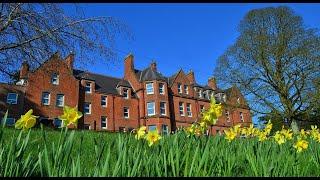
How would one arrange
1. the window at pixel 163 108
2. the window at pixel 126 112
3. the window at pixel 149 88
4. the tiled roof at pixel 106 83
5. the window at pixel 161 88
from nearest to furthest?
1. the tiled roof at pixel 106 83
2. the window at pixel 126 112
3. the window at pixel 163 108
4. the window at pixel 149 88
5. the window at pixel 161 88

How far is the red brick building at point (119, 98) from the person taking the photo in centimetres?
3453

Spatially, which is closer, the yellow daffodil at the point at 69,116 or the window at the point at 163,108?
the yellow daffodil at the point at 69,116

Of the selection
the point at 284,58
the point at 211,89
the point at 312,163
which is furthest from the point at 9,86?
the point at 312,163

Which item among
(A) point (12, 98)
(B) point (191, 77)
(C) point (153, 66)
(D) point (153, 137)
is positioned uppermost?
(C) point (153, 66)

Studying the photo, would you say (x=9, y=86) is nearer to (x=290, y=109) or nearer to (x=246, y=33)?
(x=246, y=33)

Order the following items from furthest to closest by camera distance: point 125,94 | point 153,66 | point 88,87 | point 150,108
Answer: point 153,66 → point 125,94 → point 150,108 → point 88,87

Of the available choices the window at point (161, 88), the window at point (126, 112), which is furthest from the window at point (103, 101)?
the window at point (161, 88)

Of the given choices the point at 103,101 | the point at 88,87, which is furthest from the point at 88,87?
the point at 103,101

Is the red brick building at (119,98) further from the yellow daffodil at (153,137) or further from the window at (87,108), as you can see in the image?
the yellow daffodil at (153,137)

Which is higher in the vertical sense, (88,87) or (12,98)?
(88,87)

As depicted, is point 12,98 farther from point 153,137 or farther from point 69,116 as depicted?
point 69,116

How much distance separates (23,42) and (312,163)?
6538 mm

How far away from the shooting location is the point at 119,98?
4200 centimetres

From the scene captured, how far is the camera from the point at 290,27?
2612cm
